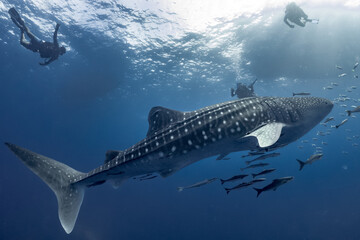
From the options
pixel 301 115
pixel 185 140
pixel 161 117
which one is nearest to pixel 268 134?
pixel 301 115

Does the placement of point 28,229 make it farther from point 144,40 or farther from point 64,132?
point 64,132

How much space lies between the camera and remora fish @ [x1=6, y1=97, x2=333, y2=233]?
16.2 feet

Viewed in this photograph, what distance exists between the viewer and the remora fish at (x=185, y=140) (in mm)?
4930

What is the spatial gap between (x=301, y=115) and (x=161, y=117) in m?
3.55

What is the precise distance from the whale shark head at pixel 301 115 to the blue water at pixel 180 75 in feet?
48.1

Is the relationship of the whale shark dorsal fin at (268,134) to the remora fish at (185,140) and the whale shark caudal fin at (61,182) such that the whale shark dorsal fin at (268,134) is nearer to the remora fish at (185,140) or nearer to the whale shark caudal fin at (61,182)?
the remora fish at (185,140)

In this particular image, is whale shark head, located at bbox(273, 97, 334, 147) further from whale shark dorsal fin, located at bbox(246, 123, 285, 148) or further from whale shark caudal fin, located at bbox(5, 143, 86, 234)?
whale shark caudal fin, located at bbox(5, 143, 86, 234)

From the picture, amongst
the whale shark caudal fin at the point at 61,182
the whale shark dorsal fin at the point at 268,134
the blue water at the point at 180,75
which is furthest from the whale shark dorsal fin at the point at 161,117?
the blue water at the point at 180,75

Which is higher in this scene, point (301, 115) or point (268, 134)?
point (301, 115)

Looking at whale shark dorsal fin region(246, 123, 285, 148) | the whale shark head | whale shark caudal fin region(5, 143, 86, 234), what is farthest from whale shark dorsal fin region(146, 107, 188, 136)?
the whale shark head

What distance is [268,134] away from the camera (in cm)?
462

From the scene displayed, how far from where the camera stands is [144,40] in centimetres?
2256

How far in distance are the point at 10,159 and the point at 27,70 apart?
26.1m

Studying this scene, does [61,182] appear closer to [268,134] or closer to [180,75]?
[268,134]
